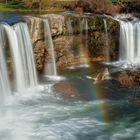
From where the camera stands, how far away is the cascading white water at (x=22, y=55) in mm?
25078

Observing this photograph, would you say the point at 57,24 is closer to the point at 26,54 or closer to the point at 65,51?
the point at 65,51

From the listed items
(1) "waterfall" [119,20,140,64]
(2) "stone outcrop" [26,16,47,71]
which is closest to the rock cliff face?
(2) "stone outcrop" [26,16,47,71]

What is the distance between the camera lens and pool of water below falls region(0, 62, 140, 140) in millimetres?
19312

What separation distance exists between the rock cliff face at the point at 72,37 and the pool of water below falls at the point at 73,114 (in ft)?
8.53

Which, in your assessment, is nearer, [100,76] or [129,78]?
[129,78]

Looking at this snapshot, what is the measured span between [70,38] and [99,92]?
593 centimetres

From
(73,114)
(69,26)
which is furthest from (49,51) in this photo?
(73,114)

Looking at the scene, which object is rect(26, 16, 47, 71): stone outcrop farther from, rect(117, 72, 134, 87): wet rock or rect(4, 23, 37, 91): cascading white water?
rect(117, 72, 134, 87): wet rock

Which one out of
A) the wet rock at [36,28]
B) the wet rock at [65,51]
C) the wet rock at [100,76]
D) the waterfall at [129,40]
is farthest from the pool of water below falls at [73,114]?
the waterfall at [129,40]

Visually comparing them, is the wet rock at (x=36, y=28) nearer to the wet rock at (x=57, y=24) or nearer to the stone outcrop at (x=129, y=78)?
the wet rock at (x=57, y=24)

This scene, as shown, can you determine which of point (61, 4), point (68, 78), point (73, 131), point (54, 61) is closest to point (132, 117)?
point (73, 131)

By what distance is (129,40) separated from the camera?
30562mm

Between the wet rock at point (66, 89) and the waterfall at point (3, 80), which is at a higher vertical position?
the waterfall at point (3, 80)

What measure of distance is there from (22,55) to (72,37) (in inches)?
192
